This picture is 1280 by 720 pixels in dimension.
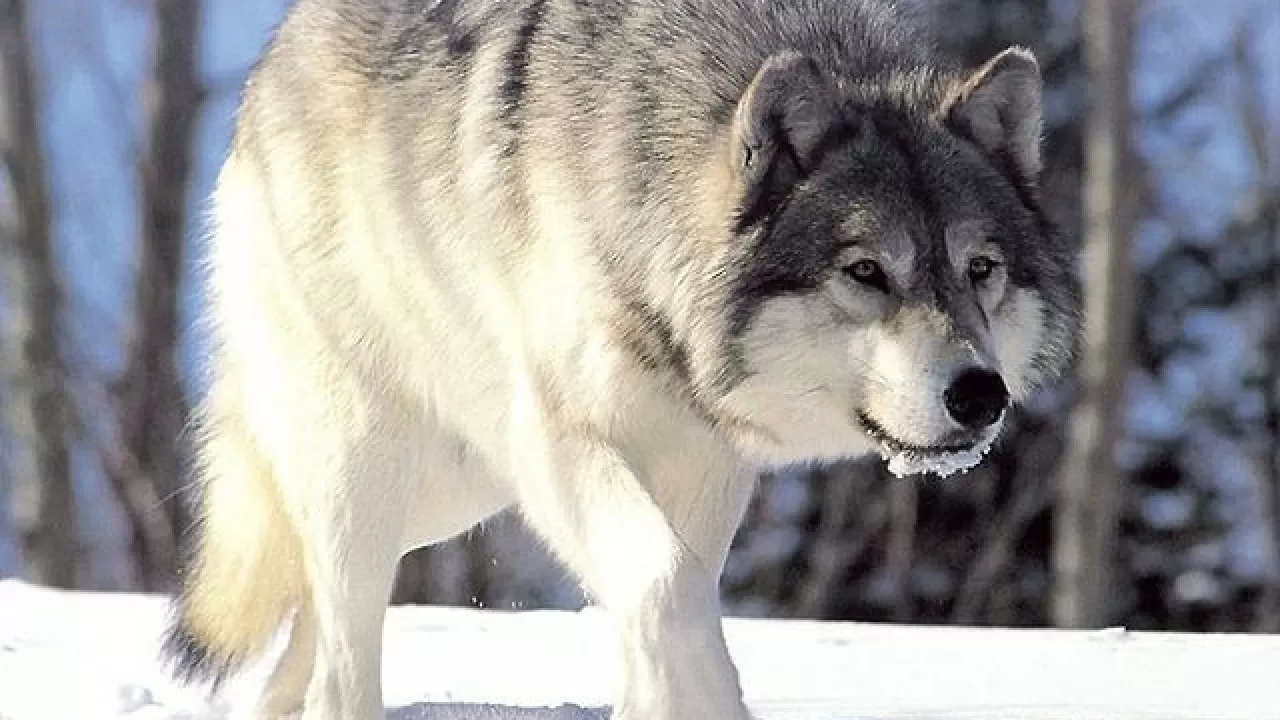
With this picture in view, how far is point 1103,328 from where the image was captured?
475 inches

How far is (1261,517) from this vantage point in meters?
16.0

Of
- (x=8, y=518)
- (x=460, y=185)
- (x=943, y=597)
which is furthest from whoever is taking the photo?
(x=8, y=518)

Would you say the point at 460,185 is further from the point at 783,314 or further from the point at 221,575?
the point at 221,575

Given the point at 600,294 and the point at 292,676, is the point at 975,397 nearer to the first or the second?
the point at 600,294

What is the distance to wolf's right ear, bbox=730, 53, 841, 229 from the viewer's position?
138 inches

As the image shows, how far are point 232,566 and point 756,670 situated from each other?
179 centimetres

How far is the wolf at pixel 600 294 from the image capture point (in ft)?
11.1

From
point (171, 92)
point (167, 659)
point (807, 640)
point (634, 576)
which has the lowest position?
point (171, 92)

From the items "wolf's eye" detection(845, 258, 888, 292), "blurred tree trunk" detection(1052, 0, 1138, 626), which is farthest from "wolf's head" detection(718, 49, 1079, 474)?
"blurred tree trunk" detection(1052, 0, 1138, 626)

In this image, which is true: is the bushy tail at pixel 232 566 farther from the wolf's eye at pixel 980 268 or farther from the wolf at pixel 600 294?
the wolf's eye at pixel 980 268

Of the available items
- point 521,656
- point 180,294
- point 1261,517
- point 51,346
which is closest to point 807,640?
point 521,656

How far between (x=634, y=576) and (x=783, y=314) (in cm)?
54

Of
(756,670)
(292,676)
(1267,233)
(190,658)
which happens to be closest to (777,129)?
(292,676)

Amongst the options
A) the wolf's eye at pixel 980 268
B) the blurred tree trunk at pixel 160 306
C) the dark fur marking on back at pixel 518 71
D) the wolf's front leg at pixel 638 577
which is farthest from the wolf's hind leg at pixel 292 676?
the blurred tree trunk at pixel 160 306
